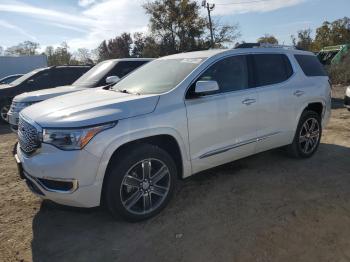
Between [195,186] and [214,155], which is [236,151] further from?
[195,186]

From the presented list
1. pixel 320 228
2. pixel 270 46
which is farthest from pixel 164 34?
pixel 320 228

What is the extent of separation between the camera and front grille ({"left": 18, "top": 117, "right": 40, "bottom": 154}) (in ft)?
12.0

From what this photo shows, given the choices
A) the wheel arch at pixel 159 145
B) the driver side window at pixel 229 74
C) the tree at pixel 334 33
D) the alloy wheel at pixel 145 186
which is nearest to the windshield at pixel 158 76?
the driver side window at pixel 229 74

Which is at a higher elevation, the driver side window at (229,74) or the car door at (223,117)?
the driver side window at (229,74)

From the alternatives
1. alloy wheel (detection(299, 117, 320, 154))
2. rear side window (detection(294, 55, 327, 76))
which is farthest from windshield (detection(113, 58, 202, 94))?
alloy wheel (detection(299, 117, 320, 154))

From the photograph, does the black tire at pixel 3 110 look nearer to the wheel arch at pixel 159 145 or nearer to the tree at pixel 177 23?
the wheel arch at pixel 159 145

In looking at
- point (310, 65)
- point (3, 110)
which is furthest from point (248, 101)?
point (3, 110)

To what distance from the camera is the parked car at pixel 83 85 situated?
781cm

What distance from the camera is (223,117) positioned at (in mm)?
4449

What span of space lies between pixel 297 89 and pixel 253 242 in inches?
114

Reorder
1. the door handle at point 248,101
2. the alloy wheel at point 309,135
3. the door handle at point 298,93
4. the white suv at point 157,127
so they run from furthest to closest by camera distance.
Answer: the alloy wheel at point 309,135
the door handle at point 298,93
the door handle at point 248,101
the white suv at point 157,127

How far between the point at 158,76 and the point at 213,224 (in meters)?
1.99

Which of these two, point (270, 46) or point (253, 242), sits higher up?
point (270, 46)

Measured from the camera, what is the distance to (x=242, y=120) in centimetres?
469
